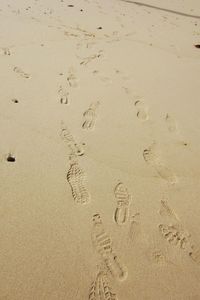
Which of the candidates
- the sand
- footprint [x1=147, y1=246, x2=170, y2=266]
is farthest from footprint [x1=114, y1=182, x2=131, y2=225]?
footprint [x1=147, y1=246, x2=170, y2=266]

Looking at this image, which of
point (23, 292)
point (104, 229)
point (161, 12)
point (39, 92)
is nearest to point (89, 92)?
point (39, 92)

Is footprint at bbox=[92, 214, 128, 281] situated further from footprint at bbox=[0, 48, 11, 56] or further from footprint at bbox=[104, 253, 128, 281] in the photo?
footprint at bbox=[0, 48, 11, 56]

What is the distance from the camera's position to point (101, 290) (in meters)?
1.54

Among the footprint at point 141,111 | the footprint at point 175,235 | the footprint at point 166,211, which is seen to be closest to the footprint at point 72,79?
the footprint at point 141,111

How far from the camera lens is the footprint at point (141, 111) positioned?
270 centimetres

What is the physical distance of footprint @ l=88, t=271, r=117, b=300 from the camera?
1.52 m

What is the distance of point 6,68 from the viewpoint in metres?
2.99

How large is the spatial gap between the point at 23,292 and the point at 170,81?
8.29 ft

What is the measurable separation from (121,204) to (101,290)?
1.78 feet

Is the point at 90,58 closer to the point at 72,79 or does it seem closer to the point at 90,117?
the point at 72,79

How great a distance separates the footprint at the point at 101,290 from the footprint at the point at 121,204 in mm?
349

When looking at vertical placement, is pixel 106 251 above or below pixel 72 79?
below

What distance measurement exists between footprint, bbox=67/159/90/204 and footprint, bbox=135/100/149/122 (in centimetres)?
83

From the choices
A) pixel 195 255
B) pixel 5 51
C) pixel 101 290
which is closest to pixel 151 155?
pixel 195 255
